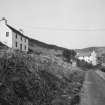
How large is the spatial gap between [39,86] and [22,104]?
7.35 ft

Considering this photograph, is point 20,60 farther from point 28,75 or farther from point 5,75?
point 5,75

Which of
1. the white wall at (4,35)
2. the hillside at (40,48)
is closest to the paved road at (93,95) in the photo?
the white wall at (4,35)

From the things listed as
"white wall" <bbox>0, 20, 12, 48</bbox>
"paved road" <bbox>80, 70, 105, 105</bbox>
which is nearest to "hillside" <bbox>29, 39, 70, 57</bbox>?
"white wall" <bbox>0, 20, 12, 48</bbox>

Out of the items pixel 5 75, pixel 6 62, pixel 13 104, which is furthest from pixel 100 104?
pixel 6 62

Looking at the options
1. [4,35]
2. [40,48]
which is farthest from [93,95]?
[40,48]

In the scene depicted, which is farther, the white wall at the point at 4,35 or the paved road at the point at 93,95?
the white wall at the point at 4,35

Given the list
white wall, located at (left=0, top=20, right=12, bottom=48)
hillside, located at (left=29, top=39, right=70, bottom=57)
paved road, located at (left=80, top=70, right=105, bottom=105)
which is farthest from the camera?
hillside, located at (left=29, top=39, right=70, bottom=57)

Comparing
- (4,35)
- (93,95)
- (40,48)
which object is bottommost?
(93,95)

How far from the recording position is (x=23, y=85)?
6.68 meters

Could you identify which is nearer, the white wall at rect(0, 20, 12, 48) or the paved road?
the paved road

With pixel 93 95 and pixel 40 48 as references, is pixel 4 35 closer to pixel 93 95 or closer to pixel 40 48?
pixel 93 95

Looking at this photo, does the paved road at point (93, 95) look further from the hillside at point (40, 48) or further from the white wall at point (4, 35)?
the hillside at point (40, 48)

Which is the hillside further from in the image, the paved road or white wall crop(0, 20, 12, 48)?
the paved road

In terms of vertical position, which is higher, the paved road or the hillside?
the hillside
